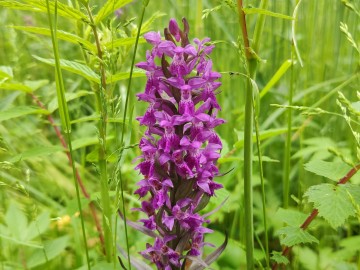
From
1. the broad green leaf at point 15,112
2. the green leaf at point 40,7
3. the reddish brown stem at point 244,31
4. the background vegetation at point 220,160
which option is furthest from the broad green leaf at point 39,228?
the reddish brown stem at point 244,31

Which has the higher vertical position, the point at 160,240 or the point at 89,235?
the point at 160,240

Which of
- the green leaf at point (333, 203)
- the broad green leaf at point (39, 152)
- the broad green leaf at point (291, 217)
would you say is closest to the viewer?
the green leaf at point (333, 203)

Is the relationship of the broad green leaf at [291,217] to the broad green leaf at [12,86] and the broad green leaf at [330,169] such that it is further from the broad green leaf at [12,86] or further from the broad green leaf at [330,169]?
the broad green leaf at [12,86]

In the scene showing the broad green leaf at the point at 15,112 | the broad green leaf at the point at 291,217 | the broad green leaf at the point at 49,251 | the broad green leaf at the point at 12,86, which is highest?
the broad green leaf at the point at 12,86

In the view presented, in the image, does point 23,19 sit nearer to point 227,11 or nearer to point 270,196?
point 227,11

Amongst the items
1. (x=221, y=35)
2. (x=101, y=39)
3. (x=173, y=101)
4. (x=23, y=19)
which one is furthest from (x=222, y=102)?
(x=23, y=19)

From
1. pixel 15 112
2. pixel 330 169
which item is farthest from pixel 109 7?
pixel 330 169
